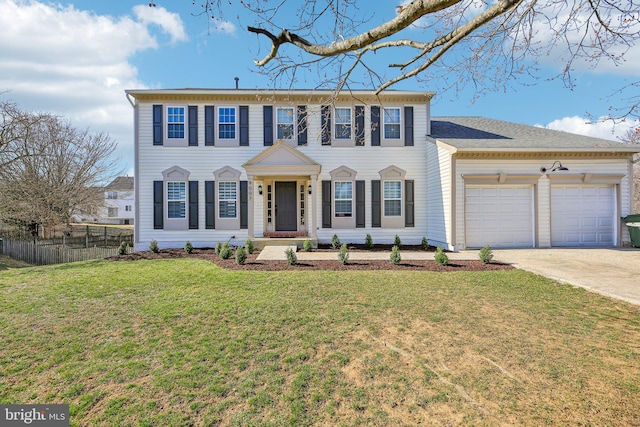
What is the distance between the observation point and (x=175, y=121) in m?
12.7

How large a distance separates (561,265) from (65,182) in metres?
26.8

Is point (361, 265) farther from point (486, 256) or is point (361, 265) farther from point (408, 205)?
point (408, 205)

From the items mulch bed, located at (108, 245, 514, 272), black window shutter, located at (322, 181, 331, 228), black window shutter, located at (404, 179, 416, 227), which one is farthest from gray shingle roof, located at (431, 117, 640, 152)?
black window shutter, located at (322, 181, 331, 228)

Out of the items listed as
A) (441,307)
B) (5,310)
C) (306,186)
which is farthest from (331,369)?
(306,186)

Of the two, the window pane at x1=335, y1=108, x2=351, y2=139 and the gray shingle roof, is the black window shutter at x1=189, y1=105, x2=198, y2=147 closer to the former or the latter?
the window pane at x1=335, y1=108, x2=351, y2=139

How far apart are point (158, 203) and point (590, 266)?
1467 centimetres

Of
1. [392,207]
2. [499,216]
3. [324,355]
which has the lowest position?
[324,355]

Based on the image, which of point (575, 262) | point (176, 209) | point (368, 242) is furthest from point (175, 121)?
point (575, 262)

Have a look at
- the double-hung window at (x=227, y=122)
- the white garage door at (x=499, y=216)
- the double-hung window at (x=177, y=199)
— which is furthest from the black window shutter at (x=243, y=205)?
the white garage door at (x=499, y=216)

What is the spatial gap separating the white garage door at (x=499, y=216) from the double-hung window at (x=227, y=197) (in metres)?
9.12

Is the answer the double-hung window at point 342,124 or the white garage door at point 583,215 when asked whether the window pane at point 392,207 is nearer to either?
the double-hung window at point 342,124

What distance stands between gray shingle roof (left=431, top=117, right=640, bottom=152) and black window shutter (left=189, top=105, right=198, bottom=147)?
390 inches

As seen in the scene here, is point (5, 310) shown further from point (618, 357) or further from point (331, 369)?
point (618, 357)

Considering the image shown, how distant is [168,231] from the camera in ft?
41.8
